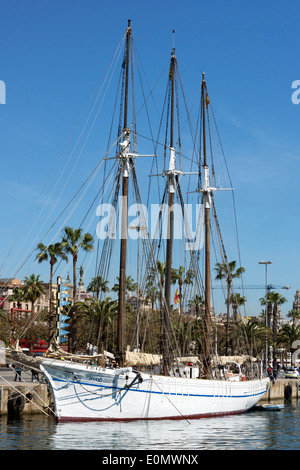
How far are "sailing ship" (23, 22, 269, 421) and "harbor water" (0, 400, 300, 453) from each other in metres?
0.93

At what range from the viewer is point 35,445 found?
30.2m

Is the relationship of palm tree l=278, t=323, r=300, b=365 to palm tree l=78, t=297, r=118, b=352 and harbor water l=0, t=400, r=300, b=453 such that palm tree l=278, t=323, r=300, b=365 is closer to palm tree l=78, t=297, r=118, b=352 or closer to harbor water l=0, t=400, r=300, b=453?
palm tree l=78, t=297, r=118, b=352

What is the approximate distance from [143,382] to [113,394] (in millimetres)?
2213

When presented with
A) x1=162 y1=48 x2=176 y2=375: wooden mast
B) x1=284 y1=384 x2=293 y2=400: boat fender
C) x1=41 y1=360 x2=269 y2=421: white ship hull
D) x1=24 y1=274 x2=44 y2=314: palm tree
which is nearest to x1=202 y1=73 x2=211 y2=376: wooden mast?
x1=162 y1=48 x2=176 y2=375: wooden mast

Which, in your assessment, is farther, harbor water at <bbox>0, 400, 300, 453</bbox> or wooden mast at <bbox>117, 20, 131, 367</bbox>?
wooden mast at <bbox>117, 20, 131, 367</bbox>

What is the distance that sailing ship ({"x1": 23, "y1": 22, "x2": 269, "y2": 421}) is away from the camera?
123 feet

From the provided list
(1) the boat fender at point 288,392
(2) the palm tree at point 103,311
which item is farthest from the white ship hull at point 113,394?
(1) the boat fender at point 288,392

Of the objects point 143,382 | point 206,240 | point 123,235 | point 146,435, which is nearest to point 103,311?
point 206,240

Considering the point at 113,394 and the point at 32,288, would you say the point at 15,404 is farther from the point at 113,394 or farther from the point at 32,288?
the point at 32,288

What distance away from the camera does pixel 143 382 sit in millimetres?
39375

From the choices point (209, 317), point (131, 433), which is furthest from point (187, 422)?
point (209, 317)

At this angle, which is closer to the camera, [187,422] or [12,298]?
[187,422]
